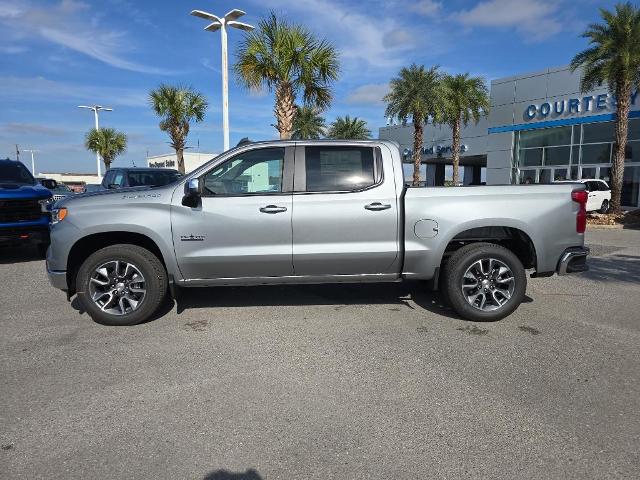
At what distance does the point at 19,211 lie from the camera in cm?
852

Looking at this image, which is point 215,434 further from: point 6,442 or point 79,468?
point 6,442

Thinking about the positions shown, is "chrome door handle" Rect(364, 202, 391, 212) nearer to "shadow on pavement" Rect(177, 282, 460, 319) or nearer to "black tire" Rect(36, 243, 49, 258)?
"shadow on pavement" Rect(177, 282, 460, 319)

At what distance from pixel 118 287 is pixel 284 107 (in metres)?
12.6

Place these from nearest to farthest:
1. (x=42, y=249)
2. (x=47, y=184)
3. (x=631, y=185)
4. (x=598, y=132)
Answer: (x=42, y=249)
(x=47, y=184)
(x=631, y=185)
(x=598, y=132)

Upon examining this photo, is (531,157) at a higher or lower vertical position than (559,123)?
lower

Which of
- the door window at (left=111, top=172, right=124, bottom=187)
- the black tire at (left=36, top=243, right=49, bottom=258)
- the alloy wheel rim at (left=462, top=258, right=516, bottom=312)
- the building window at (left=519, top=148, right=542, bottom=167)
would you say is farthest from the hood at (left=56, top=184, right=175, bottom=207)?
the building window at (left=519, top=148, right=542, bottom=167)

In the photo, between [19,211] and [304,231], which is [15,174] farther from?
[304,231]

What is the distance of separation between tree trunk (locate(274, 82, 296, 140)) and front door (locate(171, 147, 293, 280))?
39.5ft

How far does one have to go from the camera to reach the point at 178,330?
483 centimetres

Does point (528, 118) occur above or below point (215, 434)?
above

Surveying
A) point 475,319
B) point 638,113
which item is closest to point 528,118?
point 638,113

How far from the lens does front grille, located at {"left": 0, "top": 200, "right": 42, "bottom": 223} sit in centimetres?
833

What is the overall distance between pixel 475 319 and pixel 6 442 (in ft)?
14.1

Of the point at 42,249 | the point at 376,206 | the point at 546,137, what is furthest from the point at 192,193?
the point at 546,137
